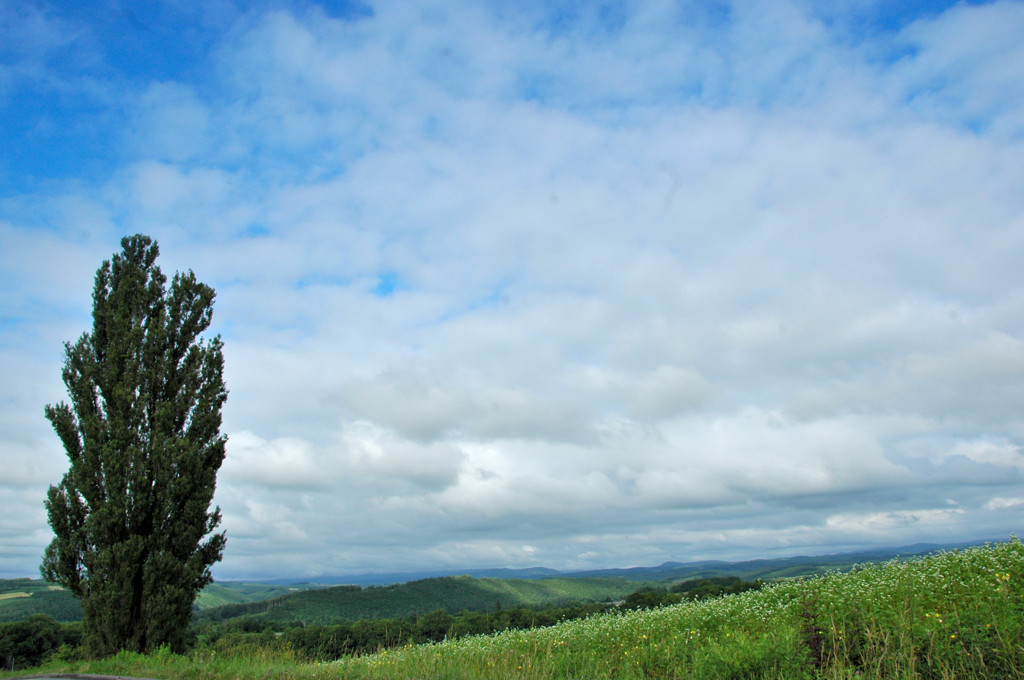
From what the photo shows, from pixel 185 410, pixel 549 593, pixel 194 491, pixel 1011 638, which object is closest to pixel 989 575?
pixel 1011 638

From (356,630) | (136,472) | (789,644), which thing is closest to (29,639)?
(356,630)

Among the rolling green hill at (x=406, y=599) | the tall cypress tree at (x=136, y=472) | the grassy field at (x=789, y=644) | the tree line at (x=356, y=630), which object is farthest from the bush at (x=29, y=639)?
the grassy field at (x=789, y=644)

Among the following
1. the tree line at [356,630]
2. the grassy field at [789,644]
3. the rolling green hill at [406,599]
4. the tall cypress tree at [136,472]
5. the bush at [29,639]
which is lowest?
the rolling green hill at [406,599]

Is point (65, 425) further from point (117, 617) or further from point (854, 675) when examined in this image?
point (854, 675)

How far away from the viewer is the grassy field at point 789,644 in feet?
25.4

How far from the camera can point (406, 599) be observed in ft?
399

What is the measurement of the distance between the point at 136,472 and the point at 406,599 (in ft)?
376

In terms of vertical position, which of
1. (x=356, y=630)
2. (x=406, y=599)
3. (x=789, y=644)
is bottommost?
(x=406, y=599)

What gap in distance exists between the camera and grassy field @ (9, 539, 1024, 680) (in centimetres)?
775

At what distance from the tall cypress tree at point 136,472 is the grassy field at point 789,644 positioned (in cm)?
187

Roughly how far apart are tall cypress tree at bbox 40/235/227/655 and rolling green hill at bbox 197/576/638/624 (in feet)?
256

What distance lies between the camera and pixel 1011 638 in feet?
24.0

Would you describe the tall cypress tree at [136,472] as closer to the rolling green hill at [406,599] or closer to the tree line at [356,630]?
the tree line at [356,630]

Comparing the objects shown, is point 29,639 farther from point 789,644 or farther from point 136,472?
point 789,644
